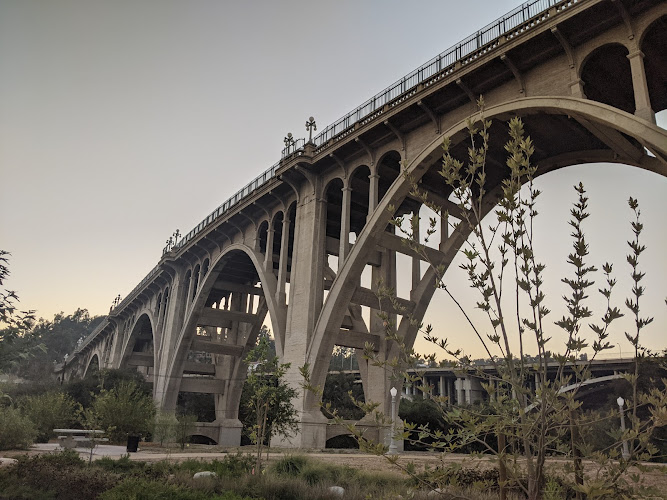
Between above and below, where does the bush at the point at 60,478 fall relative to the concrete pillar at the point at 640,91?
below

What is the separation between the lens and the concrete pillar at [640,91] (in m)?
12.6

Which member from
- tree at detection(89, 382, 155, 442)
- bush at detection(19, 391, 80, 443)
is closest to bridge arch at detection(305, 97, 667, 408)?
tree at detection(89, 382, 155, 442)

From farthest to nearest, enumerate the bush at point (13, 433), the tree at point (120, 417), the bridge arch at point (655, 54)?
the tree at point (120, 417), the bush at point (13, 433), the bridge arch at point (655, 54)

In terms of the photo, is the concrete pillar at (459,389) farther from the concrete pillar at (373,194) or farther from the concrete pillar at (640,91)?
the concrete pillar at (640,91)

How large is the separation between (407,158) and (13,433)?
716 inches

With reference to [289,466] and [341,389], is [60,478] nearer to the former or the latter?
[289,466]

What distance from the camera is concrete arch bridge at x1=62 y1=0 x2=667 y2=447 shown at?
48.0 ft

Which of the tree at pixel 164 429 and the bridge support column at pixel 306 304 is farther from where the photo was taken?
the tree at pixel 164 429

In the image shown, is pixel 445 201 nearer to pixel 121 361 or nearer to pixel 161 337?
pixel 161 337

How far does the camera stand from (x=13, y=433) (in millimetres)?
20531

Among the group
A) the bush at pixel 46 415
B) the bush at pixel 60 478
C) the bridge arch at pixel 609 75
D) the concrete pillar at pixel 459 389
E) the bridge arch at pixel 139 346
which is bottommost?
the bush at pixel 60 478

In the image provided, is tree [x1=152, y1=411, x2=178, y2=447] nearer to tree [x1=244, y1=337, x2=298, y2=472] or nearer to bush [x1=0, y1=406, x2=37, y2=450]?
bush [x1=0, y1=406, x2=37, y2=450]

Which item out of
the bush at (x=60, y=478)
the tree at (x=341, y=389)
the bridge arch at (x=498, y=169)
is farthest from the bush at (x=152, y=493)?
the tree at (x=341, y=389)

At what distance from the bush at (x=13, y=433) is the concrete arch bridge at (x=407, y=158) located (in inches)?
412
